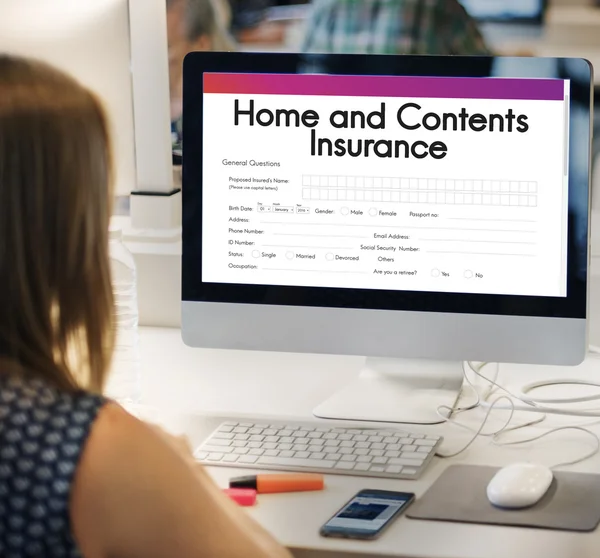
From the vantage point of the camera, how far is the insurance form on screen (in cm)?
129

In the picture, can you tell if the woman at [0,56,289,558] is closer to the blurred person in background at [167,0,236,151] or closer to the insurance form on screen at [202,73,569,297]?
the insurance form on screen at [202,73,569,297]

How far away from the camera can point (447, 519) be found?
1.04 meters

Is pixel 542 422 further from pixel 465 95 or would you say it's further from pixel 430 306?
pixel 465 95

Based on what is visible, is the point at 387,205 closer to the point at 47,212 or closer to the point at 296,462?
the point at 296,462

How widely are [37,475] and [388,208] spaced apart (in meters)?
0.64

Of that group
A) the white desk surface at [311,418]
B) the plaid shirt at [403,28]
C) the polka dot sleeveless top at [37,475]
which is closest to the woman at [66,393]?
the polka dot sleeveless top at [37,475]

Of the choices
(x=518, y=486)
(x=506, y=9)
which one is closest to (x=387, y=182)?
(x=518, y=486)

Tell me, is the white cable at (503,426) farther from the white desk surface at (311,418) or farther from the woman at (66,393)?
the woman at (66,393)

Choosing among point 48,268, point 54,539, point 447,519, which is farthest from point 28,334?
point 447,519

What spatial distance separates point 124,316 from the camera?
1.65 m

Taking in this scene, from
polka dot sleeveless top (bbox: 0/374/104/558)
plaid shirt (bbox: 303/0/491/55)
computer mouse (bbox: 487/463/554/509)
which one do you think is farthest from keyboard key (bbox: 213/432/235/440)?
plaid shirt (bbox: 303/0/491/55)

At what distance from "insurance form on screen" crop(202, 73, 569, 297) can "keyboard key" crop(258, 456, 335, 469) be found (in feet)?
0.82

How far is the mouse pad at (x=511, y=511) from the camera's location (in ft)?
3.36

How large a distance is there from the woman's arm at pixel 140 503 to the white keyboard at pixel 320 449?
1.10 feet
